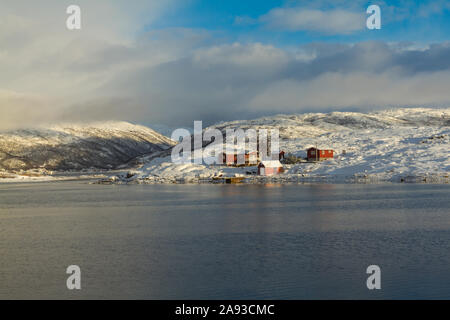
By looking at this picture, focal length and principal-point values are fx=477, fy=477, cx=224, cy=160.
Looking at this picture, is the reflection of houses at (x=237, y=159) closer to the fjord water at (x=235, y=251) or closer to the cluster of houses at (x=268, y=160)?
the cluster of houses at (x=268, y=160)

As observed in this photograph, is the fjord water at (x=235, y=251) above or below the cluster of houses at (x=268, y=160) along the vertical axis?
below

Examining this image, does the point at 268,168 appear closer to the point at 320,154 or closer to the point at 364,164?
the point at 320,154

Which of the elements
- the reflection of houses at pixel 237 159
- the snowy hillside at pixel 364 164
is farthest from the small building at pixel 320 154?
the reflection of houses at pixel 237 159

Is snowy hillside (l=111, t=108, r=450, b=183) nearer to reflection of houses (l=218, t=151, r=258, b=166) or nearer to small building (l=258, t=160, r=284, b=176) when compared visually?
small building (l=258, t=160, r=284, b=176)
